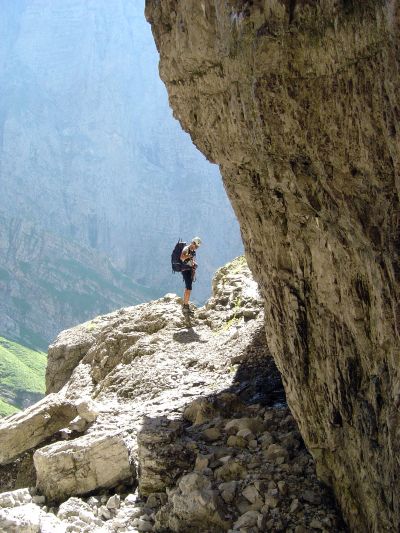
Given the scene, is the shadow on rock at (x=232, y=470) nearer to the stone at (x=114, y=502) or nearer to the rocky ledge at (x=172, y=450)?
the rocky ledge at (x=172, y=450)

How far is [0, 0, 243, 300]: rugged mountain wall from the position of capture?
439 ft

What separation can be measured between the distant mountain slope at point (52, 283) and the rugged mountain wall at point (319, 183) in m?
113

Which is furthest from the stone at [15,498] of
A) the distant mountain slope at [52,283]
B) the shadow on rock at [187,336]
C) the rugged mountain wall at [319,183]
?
the distant mountain slope at [52,283]

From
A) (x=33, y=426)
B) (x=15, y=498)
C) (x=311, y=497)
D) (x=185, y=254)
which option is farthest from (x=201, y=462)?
(x=185, y=254)

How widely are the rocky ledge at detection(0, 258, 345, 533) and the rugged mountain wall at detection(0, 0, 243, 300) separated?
10906cm

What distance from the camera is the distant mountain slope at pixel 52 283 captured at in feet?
396

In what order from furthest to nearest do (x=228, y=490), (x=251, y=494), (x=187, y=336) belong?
1. (x=187, y=336)
2. (x=228, y=490)
3. (x=251, y=494)

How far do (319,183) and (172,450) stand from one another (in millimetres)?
5429

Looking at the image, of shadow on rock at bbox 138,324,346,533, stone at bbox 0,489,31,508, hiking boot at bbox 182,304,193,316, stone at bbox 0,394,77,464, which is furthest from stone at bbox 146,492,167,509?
hiking boot at bbox 182,304,193,316

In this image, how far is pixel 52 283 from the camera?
126375 millimetres

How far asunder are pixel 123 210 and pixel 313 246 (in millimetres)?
128806

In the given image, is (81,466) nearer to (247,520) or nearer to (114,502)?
(114,502)

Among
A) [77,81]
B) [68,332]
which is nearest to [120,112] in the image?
[77,81]

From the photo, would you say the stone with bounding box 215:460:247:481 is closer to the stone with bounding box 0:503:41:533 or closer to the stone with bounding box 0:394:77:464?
the stone with bounding box 0:503:41:533
